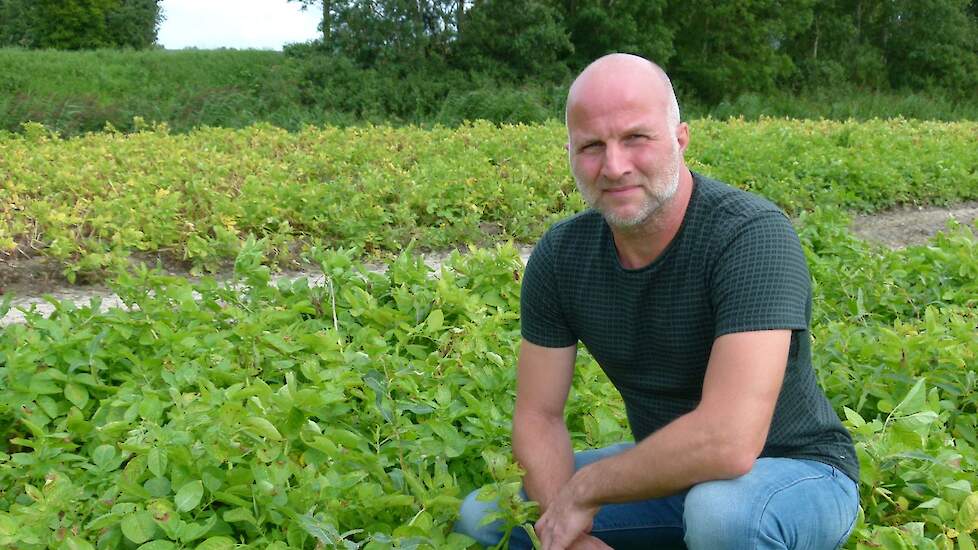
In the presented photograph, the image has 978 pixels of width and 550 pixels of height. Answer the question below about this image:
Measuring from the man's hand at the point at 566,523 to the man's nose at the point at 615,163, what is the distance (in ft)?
2.39

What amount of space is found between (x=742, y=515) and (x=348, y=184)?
498 cm

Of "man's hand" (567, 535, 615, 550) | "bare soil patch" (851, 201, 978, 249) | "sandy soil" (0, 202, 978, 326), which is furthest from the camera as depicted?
"bare soil patch" (851, 201, 978, 249)

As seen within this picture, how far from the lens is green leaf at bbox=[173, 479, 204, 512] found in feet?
7.38

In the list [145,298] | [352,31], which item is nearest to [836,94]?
[352,31]

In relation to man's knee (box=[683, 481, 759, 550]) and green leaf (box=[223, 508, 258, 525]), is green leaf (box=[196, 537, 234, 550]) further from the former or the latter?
man's knee (box=[683, 481, 759, 550])

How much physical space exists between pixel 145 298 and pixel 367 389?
1327 mm

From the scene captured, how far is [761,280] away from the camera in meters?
2.11

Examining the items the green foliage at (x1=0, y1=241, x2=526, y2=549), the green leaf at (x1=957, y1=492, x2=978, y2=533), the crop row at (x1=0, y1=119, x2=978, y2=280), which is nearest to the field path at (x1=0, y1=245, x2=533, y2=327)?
the crop row at (x1=0, y1=119, x2=978, y2=280)

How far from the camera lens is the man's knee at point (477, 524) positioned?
7.84 feet

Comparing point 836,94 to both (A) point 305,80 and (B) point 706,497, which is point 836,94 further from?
(B) point 706,497

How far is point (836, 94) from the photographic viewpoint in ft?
89.9

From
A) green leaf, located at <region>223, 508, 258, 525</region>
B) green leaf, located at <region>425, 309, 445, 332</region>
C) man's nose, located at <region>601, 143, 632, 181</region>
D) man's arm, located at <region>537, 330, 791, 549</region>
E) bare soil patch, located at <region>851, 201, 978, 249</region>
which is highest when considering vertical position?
man's nose, located at <region>601, 143, 632, 181</region>

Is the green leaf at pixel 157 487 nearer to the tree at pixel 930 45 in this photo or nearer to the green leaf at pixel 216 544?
the green leaf at pixel 216 544

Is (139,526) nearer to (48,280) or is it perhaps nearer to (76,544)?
(76,544)
